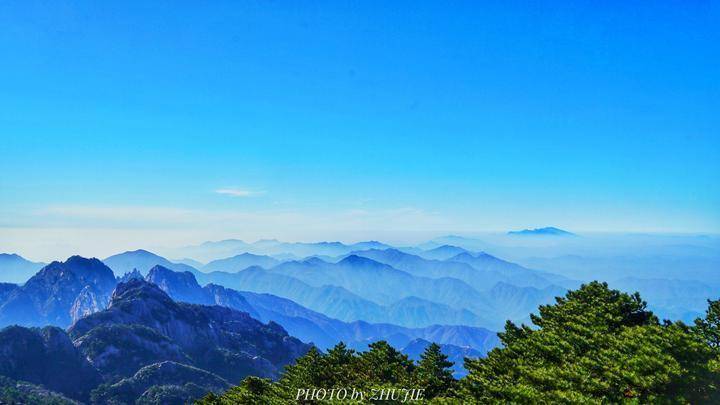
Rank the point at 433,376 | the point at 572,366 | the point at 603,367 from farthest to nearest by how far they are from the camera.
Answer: the point at 433,376 < the point at 572,366 < the point at 603,367

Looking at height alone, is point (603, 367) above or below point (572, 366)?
above

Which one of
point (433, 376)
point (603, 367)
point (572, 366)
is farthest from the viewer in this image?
point (433, 376)

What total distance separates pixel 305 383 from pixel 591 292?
143 ft

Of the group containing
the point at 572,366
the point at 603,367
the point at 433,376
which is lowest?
the point at 433,376

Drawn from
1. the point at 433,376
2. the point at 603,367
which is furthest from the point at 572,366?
the point at 433,376

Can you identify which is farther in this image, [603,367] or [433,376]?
[433,376]

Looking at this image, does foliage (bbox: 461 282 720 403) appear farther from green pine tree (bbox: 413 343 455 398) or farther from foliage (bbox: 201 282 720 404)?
green pine tree (bbox: 413 343 455 398)

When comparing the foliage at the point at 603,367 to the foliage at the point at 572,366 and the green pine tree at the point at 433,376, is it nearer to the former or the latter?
the foliage at the point at 572,366

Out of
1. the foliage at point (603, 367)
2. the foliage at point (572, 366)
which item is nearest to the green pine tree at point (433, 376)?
the foliage at point (572, 366)

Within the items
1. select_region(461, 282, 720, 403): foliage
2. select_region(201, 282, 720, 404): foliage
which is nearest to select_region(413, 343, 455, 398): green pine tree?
select_region(201, 282, 720, 404): foliage

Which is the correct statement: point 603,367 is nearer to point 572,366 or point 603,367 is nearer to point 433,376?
point 572,366

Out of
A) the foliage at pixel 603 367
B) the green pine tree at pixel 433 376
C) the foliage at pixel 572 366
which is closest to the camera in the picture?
the foliage at pixel 603 367

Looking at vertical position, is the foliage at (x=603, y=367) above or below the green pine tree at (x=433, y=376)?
above

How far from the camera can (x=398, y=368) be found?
61.6 m
